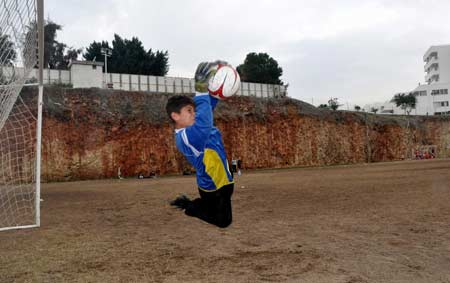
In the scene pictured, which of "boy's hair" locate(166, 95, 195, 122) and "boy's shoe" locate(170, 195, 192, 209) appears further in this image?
"boy's shoe" locate(170, 195, 192, 209)

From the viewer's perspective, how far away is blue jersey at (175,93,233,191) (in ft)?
11.7

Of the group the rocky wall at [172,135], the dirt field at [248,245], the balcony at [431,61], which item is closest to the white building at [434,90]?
the balcony at [431,61]

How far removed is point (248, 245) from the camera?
28.4 feet

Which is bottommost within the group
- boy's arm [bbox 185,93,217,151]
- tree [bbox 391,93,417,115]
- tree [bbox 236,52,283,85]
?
boy's arm [bbox 185,93,217,151]

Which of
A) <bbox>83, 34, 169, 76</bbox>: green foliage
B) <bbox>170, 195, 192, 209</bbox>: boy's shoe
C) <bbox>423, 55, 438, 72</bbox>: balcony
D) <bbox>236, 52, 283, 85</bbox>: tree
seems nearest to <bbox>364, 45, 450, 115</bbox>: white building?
<bbox>423, 55, 438, 72</bbox>: balcony

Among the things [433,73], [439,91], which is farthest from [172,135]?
[433,73]

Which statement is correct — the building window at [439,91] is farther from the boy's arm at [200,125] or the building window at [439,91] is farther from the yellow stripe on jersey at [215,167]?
the boy's arm at [200,125]

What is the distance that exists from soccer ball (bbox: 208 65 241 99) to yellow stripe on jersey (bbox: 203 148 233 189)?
522mm

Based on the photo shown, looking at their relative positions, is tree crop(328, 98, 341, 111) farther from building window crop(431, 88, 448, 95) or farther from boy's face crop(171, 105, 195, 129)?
boy's face crop(171, 105, 195, 129)

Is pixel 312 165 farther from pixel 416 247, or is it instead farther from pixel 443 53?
pixel 443 53

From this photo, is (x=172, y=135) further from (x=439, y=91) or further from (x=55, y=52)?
(x=439, y=91)

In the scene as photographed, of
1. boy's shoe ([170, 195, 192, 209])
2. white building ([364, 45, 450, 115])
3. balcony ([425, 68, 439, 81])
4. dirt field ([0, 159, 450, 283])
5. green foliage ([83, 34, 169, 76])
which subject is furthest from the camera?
balcony ([425, 68, 439, 81])

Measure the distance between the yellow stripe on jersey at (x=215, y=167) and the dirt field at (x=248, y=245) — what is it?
318 cm

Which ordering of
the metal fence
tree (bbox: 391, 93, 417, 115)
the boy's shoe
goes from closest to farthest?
1. the boy's shoe
2. the metal fence
3. tree (bbox: 391, 93, 417, 115)
